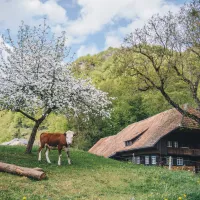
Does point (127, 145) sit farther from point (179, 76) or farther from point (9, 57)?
point (9, 57)

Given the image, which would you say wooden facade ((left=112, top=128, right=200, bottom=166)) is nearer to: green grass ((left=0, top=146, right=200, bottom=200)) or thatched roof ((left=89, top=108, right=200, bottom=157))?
thatched roof ((left=89, top=108, right=200, bottom=157))

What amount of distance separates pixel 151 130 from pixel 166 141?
3136 mm

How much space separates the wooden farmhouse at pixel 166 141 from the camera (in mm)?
43875

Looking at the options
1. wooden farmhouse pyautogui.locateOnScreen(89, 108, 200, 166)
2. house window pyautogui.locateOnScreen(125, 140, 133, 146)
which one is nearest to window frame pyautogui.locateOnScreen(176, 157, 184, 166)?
wooden farmhouse pyautogui.locateOnScreen(89, 108, 200, 166)

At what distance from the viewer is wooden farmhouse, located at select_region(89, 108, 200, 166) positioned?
43.9 metres

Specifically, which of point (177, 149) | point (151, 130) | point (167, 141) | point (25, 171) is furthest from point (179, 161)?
point (25, 171)

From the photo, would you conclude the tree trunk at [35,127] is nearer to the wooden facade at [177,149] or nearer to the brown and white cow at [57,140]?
the brown and white cow at [57,140]

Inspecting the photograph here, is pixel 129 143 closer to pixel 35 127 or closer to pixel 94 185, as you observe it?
pixel 35 127

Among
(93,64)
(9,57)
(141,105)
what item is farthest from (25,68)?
(93,64)

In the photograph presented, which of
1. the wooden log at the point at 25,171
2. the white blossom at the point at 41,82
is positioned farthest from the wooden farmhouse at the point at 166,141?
the wooden log at the point at 25,171

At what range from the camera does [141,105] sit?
265 feet

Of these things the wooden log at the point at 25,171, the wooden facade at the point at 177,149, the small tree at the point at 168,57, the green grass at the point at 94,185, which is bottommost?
the green grass at the point at 94,185

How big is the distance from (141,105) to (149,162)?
35094 mm

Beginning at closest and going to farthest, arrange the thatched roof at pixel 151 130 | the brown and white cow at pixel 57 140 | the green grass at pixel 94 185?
the green grass at pixel 94 185
the brown and white cow at pixel 57 140
the thatched roof at pixel 151 130
